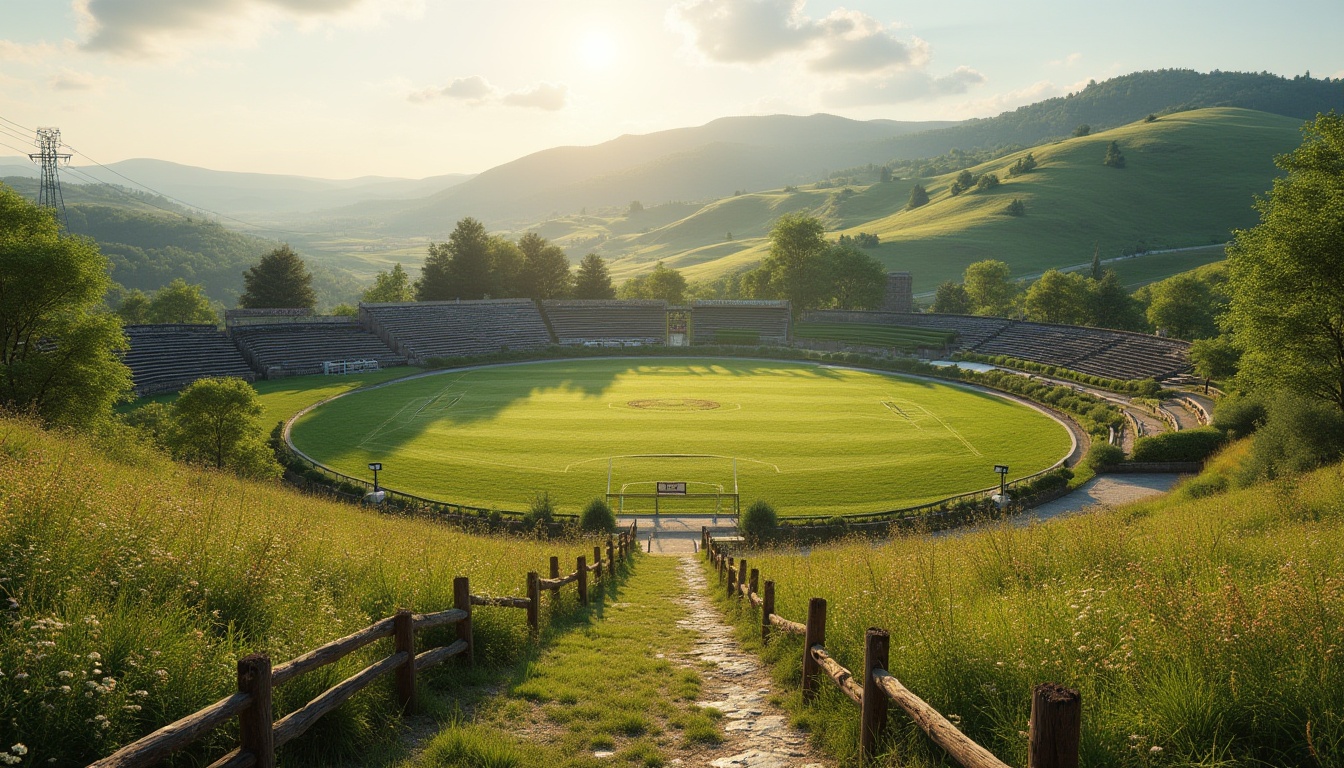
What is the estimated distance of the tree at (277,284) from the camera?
9112 centimetres

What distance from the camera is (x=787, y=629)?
31.1 ft

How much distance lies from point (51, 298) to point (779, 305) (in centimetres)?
8619

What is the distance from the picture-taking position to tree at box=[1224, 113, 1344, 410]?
25.5m

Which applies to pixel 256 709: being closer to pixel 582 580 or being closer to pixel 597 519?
pixel 582 580

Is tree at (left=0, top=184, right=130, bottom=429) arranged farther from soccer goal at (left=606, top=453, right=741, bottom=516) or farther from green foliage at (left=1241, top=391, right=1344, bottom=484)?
green foliage at (left=1241, top=391, right=1344, bottom=484)

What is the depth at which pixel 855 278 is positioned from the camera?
111875mm

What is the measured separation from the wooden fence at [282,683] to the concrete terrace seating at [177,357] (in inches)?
2433

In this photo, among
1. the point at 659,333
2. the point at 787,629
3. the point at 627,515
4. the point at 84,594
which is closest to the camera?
the point at 84,594

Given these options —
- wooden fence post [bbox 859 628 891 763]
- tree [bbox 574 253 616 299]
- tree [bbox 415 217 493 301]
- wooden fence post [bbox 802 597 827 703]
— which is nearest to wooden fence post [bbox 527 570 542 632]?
wooden fence post [bbox 802 597 827 703]

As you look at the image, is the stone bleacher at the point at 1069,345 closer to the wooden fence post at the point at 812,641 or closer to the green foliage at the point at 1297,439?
the green foliage at the point at 1297,439

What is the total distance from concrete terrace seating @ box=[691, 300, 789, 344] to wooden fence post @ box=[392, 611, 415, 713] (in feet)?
314

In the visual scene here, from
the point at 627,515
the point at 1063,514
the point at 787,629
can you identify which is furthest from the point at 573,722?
the point at 1063,514

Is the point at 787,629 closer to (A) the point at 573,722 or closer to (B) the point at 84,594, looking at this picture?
(A) the point at 573,722

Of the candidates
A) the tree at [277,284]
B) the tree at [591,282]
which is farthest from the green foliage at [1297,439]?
the tree at [277,284]
